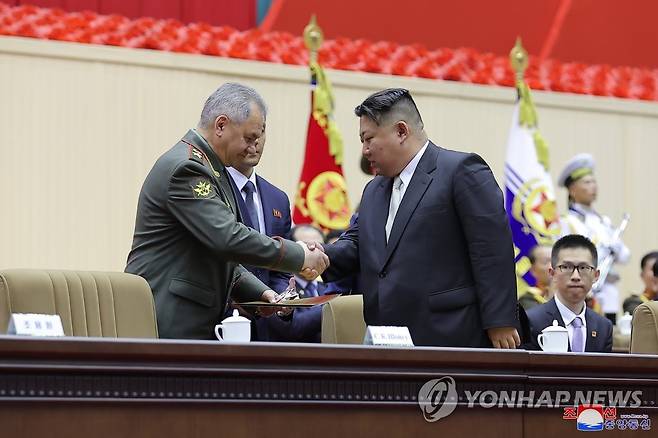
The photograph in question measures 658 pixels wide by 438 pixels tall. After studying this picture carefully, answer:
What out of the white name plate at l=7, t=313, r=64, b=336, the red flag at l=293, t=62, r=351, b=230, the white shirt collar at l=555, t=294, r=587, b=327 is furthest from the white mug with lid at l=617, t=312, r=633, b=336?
the white name plate at l=7, t=313, r=64, b=336

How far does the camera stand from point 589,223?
670 cm

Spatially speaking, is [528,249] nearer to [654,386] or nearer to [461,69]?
[461,69]

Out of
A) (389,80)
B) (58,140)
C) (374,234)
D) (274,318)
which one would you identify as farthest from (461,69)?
(374,234)

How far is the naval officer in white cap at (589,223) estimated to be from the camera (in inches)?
260

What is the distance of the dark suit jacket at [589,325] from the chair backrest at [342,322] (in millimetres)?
939

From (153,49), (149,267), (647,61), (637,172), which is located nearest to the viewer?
(149,267)

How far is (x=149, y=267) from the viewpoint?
3.21 meters

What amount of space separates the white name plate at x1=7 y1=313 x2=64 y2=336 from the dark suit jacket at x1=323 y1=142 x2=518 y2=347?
1.12 meters

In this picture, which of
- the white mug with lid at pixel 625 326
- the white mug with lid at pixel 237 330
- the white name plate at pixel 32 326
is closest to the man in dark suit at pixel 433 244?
the white mug with lid at pixel 237 330

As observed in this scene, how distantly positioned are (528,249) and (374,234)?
11.8 ft

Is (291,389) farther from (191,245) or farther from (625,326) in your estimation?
(625,326)

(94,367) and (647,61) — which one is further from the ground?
(647,61)

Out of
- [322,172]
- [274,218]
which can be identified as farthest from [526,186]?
[274,218]
